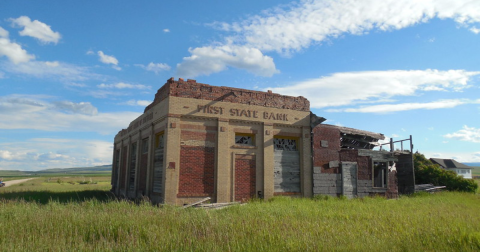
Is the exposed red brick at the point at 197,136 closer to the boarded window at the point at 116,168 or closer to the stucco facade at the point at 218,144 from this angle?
the stucco facade at the point at 218,144

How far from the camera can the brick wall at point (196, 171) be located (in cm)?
1512

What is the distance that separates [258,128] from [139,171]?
25.2 ft

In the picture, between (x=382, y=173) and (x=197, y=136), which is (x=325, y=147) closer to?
(x=382, y=173)

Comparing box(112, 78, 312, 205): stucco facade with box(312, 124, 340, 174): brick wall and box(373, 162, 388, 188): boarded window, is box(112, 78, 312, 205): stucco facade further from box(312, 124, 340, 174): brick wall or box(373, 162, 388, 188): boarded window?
box(373, 162, 388, 188): boarded window

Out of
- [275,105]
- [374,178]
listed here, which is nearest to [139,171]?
[275,105]

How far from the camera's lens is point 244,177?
649 inches

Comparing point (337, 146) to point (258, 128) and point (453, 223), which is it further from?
point (453, 223)

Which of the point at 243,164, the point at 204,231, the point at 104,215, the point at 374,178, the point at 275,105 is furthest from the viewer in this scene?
the point at 374,178

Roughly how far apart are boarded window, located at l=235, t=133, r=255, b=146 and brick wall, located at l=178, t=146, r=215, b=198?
1.73 metres

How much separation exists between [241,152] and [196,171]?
263 centimetres

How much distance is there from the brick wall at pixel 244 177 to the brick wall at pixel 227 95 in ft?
10.2

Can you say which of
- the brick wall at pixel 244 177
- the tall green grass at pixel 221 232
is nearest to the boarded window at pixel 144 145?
the brick wall at pixel 244 177

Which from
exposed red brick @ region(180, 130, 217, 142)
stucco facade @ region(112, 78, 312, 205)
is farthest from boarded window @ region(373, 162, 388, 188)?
exposed red brick @ region(180, 130, 217, 142)

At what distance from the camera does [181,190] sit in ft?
49.1
